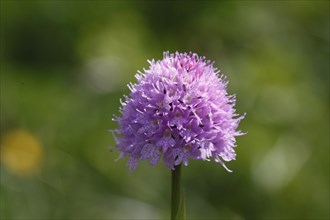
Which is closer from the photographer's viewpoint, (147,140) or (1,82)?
(147,140)

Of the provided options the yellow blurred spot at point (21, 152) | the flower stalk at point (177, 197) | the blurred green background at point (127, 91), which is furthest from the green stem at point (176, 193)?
the yellow blurred spot at point (21, 152)

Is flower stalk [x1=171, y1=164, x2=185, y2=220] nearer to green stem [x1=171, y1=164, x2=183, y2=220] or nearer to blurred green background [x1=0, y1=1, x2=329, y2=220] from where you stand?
green stem [x1=171, y1=164, x2=183, y2=220]

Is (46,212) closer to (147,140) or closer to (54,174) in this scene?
(54,174)

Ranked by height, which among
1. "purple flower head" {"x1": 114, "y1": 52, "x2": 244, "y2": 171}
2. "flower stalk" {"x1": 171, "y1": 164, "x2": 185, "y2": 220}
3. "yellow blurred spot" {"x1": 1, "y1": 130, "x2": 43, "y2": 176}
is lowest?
"flower stalk" {"x1": 171, "y1": 164, "x2": 185, "y2": 220}

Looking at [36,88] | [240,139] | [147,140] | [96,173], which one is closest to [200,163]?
[240,139]

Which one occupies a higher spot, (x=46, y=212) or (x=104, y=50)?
(x=104, y=50)

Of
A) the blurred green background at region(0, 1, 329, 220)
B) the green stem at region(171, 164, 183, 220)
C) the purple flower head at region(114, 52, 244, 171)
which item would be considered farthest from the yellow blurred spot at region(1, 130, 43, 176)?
the green stem at region(171, 164, 183, 220)

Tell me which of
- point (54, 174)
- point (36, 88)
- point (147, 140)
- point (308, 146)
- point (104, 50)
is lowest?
point (147, 140)
